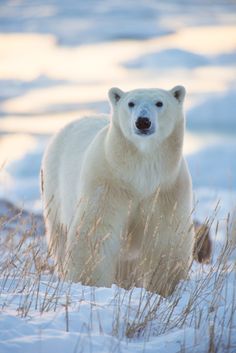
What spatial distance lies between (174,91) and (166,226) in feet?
3.32

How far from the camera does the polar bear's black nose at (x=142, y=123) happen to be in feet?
16.4

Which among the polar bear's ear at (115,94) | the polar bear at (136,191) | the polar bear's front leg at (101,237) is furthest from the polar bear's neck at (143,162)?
the polar bear's ear at (115,94)

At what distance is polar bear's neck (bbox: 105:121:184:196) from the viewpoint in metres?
5.23

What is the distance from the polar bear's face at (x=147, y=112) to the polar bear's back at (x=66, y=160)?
735 mm

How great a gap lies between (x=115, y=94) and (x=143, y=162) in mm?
625

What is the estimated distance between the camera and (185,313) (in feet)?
13.0

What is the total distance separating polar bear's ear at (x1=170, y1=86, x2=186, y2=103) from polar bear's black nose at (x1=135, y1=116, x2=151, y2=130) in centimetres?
61

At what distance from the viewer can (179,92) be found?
5531 millimetres

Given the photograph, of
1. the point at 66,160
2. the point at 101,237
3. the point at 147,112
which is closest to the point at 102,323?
the point at 101,237

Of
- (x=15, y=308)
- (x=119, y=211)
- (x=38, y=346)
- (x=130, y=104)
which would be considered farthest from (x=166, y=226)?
(x=38, y=346)

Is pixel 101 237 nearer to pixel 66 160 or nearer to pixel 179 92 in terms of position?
pixel 179 92

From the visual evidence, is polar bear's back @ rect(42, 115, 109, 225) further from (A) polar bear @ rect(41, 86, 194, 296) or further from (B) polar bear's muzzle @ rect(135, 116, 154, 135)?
(B) polar bear's muzzle @ rect(135, 116, 154, 135)

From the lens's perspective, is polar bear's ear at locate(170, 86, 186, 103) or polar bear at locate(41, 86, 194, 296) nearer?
polar bear at locate(41, 86, 194, 296)

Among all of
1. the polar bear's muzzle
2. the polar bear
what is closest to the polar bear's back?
the polar bear
